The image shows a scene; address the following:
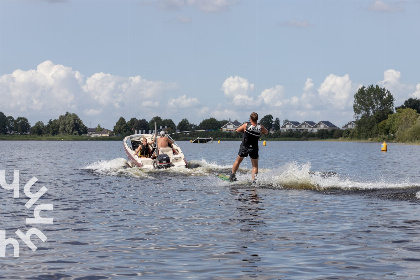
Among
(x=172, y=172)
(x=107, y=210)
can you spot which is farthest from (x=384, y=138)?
(x=107, y=210)

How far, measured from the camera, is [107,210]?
15.4 meters

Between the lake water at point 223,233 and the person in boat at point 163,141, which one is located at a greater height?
the person in boat at point 163,141

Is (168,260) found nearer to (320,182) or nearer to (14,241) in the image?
(14,241)

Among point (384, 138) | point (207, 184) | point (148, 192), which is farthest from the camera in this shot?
point (384, 138)

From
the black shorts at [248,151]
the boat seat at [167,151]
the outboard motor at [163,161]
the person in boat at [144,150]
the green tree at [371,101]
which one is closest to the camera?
the black shorts at [248,151]

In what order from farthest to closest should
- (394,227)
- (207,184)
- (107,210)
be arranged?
(207,184) → (107,210) → (394,227)

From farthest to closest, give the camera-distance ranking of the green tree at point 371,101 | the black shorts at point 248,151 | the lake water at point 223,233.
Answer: the green tree at point 371,101, the black shorts at point 248,151, the lake water at point 223,233

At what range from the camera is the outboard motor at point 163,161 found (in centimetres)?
2880

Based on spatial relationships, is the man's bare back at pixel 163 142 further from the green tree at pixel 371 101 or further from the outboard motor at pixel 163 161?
the green tree at pixel 371 101

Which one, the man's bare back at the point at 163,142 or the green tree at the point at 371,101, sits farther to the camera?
the green tree at the point at 371,101

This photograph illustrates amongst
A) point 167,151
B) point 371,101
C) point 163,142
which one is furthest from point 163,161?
point 371,101

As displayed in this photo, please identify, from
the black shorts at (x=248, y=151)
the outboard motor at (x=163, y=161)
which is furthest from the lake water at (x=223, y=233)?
the outboard motor at (x=163, y=161)

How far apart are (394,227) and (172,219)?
499 centimetres

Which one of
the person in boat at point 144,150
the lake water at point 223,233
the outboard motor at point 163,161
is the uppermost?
the person in boat at point 144,150
